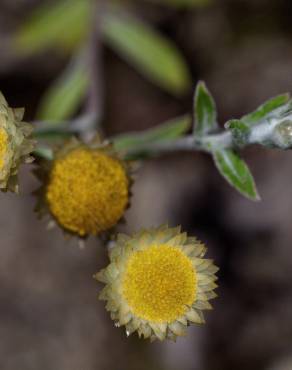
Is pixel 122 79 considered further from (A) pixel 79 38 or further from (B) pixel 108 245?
(B) pixel 108 245

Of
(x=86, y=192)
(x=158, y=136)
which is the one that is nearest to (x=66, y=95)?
(x=158, y=136)

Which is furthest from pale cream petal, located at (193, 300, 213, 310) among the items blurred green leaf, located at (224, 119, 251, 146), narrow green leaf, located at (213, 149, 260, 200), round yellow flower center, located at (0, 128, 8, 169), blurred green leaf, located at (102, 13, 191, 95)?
blurred green leaf, located at (102, 13, 191, 95)

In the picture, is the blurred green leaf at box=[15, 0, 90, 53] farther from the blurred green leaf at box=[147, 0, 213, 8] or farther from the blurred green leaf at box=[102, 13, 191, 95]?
the blurred green leaf at box=[147, 0, 213, 8]

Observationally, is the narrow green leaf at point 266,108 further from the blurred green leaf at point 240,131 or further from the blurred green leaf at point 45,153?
the blurred green leaf at point 45,153

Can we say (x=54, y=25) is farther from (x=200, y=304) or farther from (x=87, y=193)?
(x=200, y=304)

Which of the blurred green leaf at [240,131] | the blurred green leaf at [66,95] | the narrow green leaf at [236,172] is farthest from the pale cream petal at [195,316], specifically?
the blurred green leaf at [66,95]

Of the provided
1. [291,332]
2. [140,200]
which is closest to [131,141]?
[140,200]
